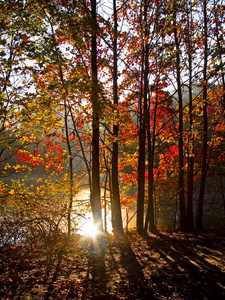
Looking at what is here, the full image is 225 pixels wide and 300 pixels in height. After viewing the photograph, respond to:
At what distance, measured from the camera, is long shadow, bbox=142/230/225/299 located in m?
4.14

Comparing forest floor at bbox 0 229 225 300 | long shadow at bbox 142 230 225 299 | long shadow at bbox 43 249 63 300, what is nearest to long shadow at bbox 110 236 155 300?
forest floor at bbox 0 229 225 300

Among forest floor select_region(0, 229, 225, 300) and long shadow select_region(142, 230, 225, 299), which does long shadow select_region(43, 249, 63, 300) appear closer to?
forest floor select_region(0, 229, 225, 300)

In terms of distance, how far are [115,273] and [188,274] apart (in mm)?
1598

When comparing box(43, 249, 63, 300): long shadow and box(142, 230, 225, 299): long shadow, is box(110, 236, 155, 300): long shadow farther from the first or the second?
box(43, 249, 63, 300): long shadow

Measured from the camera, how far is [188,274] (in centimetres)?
501

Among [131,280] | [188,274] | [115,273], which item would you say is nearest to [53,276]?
[115,273]

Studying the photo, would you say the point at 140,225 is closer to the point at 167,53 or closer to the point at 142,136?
the point at 142,136

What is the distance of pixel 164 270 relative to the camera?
5.36 m

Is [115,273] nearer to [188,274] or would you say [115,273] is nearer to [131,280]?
[131,280]

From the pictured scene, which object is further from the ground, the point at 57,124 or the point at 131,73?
the point at 131,73

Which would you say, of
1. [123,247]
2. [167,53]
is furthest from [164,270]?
[167,53]

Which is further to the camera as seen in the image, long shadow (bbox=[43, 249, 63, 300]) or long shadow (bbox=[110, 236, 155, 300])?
long shadow (bbox=[110, 236, 155, 300])

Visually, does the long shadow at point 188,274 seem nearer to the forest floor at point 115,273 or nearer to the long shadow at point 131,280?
the forest floor at point 115,273

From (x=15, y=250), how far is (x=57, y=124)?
12.8ft
